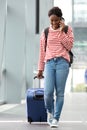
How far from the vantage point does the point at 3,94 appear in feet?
48.3

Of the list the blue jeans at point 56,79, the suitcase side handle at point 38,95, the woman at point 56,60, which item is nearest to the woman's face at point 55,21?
the woman at point 56,60

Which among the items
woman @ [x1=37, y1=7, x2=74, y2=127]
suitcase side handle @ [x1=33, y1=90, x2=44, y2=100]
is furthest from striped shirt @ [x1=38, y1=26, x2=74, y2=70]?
suitcase side handle @ [x1=33, y1=90, x2=44, y2=100]

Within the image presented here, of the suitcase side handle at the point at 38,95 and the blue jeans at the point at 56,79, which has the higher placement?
the blue jeans at the point at 56,79

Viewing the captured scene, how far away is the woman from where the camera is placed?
6812 millimetres

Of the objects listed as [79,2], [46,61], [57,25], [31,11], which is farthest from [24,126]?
[79,2]

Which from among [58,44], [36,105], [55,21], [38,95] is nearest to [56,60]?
[58,44]

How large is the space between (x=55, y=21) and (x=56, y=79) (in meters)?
0.80

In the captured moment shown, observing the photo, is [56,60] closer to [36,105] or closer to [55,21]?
[55,21]

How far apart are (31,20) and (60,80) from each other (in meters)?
12.2

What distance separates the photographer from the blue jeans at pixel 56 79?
22.3 feet

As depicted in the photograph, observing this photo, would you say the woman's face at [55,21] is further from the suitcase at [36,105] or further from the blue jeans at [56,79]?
the suitcase at [36,105]

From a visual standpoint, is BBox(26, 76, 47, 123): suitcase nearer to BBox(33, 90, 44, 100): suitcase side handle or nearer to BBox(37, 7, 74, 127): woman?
BBox(33, 90, 44, 100): suitcase side handle

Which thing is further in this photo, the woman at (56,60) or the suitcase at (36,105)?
the suitcase at (36,105)

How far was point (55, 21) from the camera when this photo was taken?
22.4 ft
